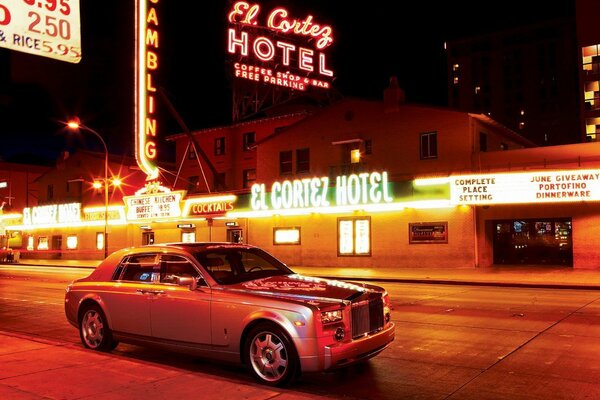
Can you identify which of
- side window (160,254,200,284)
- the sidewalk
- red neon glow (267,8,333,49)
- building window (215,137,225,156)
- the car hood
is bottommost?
the sidewalk

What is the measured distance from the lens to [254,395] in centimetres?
616

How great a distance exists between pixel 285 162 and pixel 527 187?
46.3 ft

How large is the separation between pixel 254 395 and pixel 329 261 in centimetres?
2456

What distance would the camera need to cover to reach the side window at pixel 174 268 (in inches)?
314

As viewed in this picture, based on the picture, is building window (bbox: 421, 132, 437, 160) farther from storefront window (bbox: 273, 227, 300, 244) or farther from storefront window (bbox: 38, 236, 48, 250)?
storefront window (bbox: 38, 236, 48, 250)

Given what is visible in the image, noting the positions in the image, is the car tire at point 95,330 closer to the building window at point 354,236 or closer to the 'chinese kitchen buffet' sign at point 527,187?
the 'chinese kitchen buffet' sign at point 527,187

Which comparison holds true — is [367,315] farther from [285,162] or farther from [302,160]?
[285,162]

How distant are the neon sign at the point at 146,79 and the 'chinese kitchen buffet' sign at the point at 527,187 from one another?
Result: 16677 millimetres

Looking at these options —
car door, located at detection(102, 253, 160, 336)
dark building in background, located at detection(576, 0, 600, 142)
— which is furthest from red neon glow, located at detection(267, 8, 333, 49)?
car door, located at detection(102, 253, 160, 336)

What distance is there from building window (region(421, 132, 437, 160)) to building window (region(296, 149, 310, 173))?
6.81 m

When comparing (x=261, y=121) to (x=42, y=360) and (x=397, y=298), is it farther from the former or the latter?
(x=42, y=360)

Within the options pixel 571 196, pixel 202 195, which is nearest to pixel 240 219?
pixel 202 195

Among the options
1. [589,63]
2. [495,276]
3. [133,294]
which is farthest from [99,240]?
[589,63]

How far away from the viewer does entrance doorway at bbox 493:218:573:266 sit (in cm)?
2631
